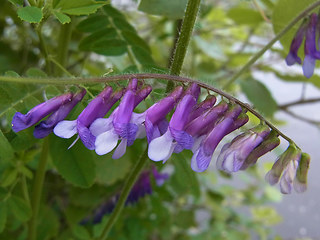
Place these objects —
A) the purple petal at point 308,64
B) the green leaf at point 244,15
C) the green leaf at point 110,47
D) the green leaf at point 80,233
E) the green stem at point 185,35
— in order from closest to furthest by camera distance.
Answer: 1. the green stem at point 185,35
2. the purple petal at point 308,64
3. the green leaf at point 110,47
4. the green leaf at point 80,233
5. the green leaf at point 244,15

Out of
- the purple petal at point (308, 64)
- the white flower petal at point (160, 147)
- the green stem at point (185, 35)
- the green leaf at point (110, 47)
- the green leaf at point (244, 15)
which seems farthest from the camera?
the green leaf at point (244, 15)

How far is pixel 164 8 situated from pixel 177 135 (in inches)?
14.5

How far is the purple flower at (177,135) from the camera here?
1.46 ft

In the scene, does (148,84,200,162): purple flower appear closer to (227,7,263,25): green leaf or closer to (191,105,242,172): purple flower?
(191,105,242,172): purple flower

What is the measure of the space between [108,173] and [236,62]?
0.73 metres

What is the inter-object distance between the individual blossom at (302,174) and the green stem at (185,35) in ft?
0.60

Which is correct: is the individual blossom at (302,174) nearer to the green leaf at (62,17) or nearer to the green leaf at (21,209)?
the green leaf at (62,17)

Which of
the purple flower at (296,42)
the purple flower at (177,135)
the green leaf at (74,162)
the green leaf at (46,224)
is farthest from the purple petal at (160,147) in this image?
the green leaf at (46,224)

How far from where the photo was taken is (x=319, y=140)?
2.37 meters

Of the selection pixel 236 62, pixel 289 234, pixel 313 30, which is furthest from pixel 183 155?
pixel 289 234

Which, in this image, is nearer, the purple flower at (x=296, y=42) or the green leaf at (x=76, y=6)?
the green leaf at (x=76, y=6)

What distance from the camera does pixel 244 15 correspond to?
1.11 meters

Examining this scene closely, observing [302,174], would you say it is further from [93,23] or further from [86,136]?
[93,23]

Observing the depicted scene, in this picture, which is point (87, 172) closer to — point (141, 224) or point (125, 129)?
point (125, 129)
